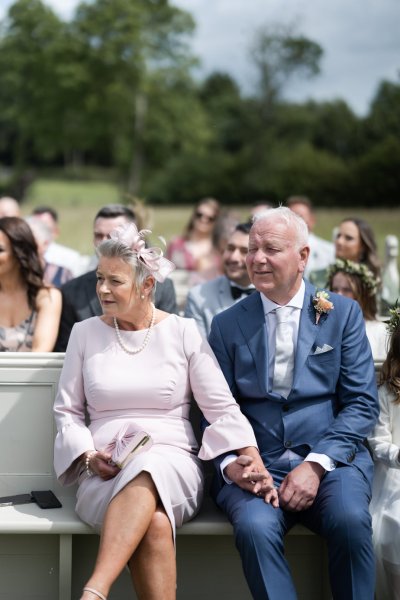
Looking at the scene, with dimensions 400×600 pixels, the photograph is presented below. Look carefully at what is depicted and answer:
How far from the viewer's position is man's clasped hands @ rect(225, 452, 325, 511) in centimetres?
316

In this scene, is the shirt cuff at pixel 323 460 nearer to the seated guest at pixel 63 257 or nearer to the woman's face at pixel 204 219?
the seated guest at pixel 63 257

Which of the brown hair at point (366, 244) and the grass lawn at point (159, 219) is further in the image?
the grass lawn at point (159, 219)

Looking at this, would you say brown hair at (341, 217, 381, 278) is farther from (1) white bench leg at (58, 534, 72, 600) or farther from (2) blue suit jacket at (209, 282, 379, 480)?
(1) white bench leg at (58, 534, 72, 600)

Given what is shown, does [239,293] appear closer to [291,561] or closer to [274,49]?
[291,561]

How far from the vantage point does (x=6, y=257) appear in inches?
176

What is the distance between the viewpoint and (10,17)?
35.1 meters

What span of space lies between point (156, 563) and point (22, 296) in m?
2.05

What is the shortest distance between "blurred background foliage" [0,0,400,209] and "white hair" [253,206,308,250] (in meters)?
28.6

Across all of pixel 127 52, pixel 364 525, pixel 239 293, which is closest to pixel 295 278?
pixel 364 525

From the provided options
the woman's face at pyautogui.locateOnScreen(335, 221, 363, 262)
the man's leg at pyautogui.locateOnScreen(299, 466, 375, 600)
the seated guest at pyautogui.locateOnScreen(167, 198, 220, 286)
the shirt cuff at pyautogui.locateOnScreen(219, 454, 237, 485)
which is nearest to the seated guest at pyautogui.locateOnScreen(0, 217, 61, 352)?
the shirt cuff at pyautogui.locateOnScreen(219, 454, 237, 485)

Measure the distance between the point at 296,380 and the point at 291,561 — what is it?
0.76 metres

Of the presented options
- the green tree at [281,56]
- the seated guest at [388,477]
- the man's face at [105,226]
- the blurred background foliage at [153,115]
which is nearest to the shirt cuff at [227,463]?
the seated guest at [388,477]

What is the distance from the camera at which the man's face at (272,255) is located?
11.3ft

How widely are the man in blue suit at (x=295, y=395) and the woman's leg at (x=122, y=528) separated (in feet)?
1.15
